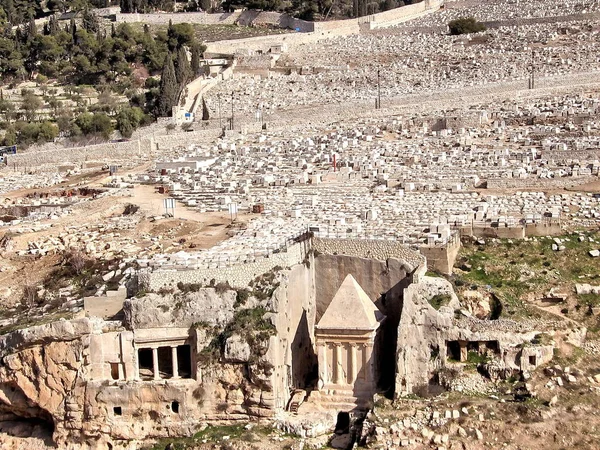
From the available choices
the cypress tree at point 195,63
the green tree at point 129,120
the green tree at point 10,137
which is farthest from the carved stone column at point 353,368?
the cypress tree at point 195,63

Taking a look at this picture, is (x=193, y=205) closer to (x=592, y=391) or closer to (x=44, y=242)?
(x=44, y=242)

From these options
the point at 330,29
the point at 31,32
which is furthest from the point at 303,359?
the point at 31,32

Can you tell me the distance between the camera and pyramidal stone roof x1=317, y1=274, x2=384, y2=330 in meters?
24.1

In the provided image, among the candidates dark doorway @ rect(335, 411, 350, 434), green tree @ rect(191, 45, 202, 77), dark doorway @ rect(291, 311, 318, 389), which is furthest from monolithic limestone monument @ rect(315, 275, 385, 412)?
green tree @ rect(191, 45, 202, 77)

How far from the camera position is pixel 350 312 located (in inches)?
953

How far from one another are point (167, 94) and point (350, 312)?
37.5 m

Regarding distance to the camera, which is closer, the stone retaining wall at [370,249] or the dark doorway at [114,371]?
the dark doorway at [114,371]

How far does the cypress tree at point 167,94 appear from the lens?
59688 millimetres

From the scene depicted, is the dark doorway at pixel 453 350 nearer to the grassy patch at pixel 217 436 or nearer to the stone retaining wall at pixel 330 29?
the grassy patch at pixel 217 436

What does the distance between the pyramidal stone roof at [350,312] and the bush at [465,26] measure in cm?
5138

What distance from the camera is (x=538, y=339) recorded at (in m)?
23.6

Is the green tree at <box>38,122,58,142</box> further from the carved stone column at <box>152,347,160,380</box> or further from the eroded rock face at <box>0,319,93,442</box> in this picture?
the carved stone column at <box>152,347,160,380</box>

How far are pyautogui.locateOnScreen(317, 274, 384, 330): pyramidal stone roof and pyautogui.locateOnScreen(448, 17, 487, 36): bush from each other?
5138cm

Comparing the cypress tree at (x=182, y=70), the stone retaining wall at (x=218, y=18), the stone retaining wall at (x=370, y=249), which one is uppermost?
the stone retaining wall at (x=218, y=18)
